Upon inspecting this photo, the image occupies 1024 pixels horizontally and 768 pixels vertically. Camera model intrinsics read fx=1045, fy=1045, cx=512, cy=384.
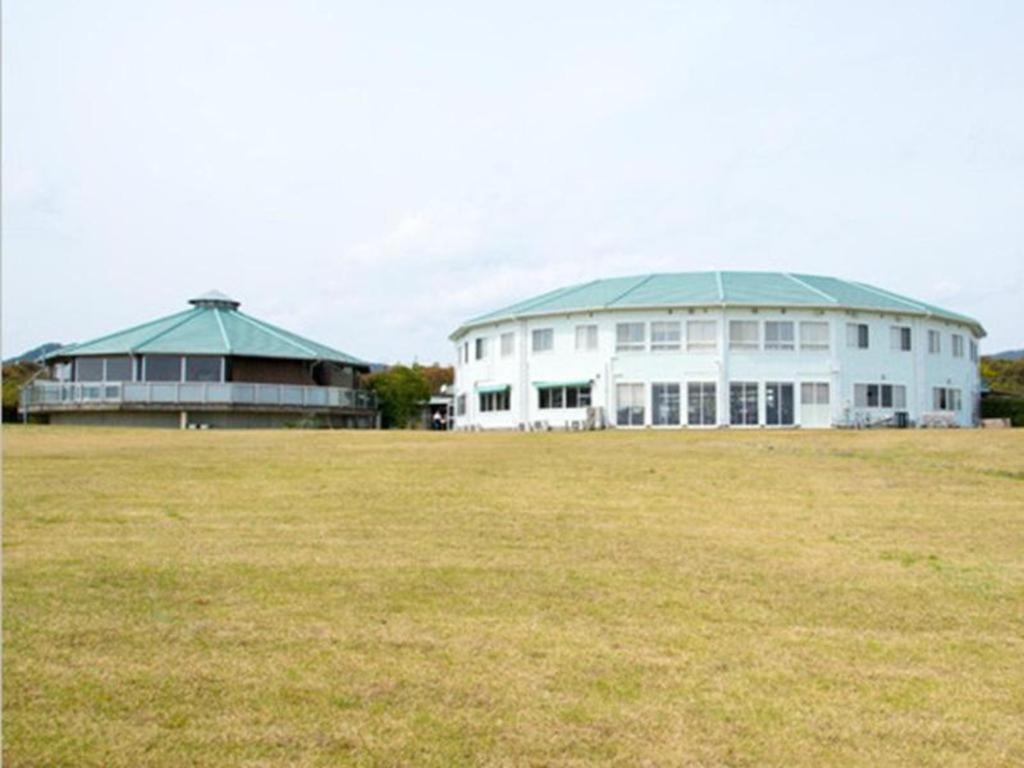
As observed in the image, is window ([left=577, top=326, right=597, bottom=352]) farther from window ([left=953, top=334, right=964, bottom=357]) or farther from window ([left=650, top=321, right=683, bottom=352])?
window ([left=953, top=334, right=964, bottom=357])

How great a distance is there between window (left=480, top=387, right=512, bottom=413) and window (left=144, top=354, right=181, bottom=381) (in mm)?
15344

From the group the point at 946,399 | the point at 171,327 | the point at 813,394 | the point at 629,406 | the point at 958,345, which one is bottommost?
the point at 629,406

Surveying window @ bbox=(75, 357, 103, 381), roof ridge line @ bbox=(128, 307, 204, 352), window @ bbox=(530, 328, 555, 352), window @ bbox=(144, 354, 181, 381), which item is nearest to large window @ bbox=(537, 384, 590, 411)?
window @ bbox=(530, 328, 555, 352)

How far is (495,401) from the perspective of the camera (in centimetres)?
5409

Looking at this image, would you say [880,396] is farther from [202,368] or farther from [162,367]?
[162,367]

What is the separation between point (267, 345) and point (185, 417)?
22.3 feet

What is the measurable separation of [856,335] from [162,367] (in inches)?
1304

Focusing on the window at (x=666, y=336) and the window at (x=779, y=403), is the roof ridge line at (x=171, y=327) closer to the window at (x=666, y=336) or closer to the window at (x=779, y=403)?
the window at (x=666, y=336)

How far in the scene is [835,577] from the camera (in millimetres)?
10172

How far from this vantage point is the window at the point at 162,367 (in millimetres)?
50406

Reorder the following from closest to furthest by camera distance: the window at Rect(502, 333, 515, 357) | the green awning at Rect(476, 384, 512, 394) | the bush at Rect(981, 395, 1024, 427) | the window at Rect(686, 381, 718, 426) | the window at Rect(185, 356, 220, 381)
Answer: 1. the window at Rect(686, 381, 718, 426)
2. the window at Rect(185, 356, 220, 381)
3. the green awning at Rect(476, 384, 512, 394)
4. the window at Rect(502, 333, 515, 357)
5. the bush at Rect(981, 395, 1024, 427)

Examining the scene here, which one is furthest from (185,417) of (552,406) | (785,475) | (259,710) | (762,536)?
(259,710)

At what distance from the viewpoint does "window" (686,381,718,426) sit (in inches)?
1861

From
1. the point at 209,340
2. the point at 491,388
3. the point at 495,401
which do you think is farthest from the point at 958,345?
the point at 209,340
